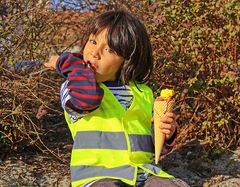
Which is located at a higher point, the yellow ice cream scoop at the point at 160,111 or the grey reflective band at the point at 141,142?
the yellow ice cream scoop at the point at 160,111

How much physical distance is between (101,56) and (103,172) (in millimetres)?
509

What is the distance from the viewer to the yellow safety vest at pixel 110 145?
8.48ft

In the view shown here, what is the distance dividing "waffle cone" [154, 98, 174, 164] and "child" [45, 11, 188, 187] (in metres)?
0.03

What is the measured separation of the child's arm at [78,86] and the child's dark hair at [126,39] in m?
0.18

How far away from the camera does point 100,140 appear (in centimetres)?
263

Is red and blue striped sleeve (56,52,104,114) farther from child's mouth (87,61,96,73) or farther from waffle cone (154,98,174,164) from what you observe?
waffle cone (154,98,174,164)

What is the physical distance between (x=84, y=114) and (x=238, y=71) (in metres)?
1.29

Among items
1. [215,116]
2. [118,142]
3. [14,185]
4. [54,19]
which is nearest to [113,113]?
[118,142]

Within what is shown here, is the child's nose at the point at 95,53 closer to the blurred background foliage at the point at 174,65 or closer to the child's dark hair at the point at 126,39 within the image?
the child's dark hair at the point at 126,39

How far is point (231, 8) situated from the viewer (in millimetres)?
3531

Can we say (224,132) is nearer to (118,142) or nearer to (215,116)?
(215,116)

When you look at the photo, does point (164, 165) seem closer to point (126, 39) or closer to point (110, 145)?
point (110, 145)

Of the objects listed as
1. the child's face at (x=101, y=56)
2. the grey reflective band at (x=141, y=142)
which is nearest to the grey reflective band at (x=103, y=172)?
the grey reflective band at (x=141, y=142)

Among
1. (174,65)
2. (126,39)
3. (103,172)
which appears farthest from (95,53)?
(174,65)
